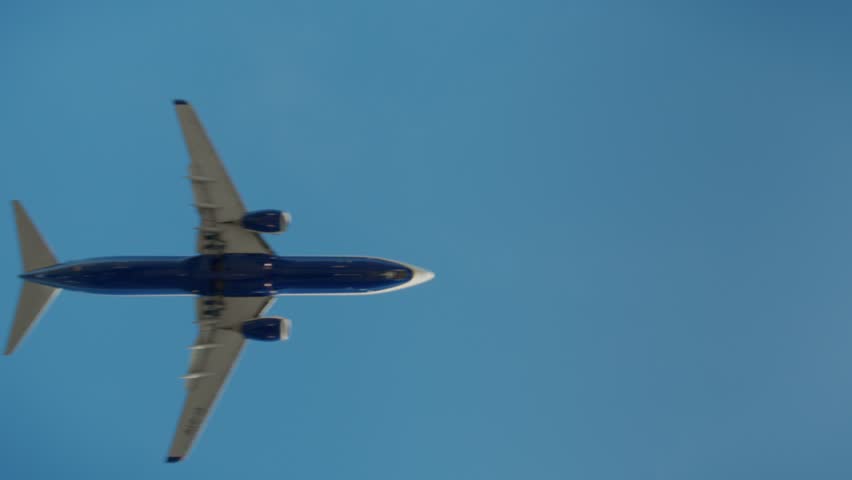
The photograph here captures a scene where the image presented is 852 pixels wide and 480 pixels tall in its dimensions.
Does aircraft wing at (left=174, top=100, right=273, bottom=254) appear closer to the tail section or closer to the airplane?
the airplane

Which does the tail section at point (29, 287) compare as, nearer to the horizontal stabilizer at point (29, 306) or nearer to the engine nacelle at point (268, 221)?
the horizontal stabilizer at point (29, 306)

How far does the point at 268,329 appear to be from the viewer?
1267 inches

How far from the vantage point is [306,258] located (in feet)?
107

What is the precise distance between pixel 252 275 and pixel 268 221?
3439 millimetres

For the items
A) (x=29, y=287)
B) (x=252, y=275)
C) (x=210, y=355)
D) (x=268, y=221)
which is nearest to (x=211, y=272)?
(x=252, y=275)

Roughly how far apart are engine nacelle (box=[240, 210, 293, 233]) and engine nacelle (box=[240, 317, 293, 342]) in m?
5.07

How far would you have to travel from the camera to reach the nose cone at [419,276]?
3259 cm

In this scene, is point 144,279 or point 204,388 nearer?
point 144,279

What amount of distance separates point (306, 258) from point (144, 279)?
8469 millimetres

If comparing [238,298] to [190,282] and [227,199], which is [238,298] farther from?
[227,199]

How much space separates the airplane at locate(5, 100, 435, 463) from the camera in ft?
102

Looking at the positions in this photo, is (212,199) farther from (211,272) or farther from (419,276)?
(419,276)

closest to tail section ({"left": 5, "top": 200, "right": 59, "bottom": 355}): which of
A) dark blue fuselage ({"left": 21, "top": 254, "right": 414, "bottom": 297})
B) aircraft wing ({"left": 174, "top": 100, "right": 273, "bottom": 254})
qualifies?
dark blue fuselage ({"left": 21, "top": 254, "right": 414, "bottom": 297})

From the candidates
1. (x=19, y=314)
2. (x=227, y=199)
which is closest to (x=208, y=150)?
(x=227, y=199)
